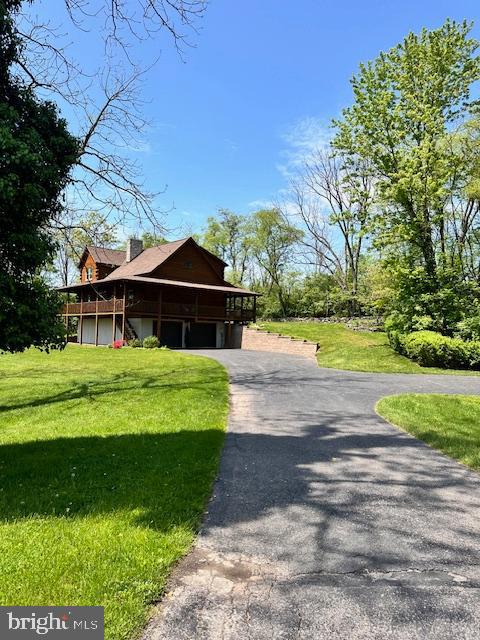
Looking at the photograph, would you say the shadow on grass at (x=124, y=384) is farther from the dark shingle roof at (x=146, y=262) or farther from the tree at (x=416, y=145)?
the dark shingle roof at (x=146, y=262)

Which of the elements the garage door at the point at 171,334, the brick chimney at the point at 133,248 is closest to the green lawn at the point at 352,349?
the garage door at the point at 171,334

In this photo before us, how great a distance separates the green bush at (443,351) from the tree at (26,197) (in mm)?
16992

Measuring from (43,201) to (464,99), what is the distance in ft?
79.7

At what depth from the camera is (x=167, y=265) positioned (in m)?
31.1

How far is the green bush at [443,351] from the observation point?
18.3 metres

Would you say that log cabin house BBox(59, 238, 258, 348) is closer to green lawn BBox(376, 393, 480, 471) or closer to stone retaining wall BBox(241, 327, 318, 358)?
stone retaining wall BBox(241, 327, 318, 358)

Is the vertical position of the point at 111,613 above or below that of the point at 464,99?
below

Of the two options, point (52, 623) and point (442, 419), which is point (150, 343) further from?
point (52, 623)

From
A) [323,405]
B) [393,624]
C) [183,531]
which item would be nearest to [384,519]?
[393,624]

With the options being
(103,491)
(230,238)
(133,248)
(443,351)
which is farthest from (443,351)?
(230,238)

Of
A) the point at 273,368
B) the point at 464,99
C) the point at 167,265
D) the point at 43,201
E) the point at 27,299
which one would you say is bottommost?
the point at 273,368

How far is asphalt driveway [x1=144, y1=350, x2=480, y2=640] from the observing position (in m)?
2.50

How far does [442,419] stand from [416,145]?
18645 mm

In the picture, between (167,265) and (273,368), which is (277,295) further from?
(273,368)
